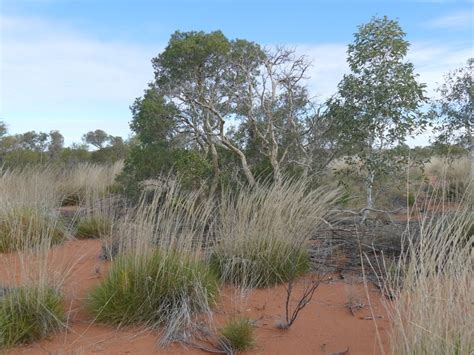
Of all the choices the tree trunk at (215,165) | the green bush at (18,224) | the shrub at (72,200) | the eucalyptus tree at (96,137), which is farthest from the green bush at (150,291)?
the eucalyptus tree at (96,137)

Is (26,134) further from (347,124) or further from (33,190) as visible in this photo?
(347,124)

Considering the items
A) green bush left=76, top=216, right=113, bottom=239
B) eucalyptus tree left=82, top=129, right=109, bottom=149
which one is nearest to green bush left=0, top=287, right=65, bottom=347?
green bush left=76, top=216, right=113, bottom=239

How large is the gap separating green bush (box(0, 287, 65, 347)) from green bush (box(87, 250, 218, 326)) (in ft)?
1.24

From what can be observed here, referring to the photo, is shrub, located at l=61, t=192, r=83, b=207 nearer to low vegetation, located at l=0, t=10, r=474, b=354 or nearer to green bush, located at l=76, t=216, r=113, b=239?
low vegetation, located at l=0, t=10, r=474, b=354

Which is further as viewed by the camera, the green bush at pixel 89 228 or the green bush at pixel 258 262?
the green bush at pixel 89 228

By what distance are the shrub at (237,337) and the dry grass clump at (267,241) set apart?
103 cm

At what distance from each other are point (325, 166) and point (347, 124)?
185 centimetres

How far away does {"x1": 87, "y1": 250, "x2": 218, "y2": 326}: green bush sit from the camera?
454 cm

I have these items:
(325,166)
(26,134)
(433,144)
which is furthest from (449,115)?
(26,134)

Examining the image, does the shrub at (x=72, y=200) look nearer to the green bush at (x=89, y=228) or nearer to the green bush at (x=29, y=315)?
the green bush at (x=89, y=228)

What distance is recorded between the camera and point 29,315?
4289mm

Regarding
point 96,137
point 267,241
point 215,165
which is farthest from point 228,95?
point 96,137

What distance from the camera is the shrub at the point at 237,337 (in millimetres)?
4102

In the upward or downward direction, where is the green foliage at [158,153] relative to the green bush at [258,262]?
upward
